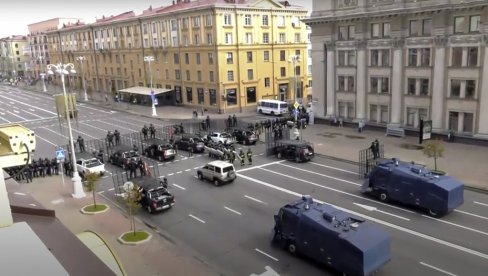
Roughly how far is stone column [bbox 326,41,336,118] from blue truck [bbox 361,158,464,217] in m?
27.0

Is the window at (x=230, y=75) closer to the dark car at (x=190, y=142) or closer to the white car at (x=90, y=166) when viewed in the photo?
the dark car at (x=190, y=142)

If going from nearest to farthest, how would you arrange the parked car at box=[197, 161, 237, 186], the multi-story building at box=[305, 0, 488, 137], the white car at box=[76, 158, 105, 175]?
the parked car at box=[197, 161, 237, 186]
the white car at box=[76, 158, 105, 175]
the multi-story building at box=[305, 0, 488, 137]

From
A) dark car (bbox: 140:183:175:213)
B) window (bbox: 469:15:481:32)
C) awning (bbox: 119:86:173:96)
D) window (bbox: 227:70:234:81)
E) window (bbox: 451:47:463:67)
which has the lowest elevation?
dark car (bbox: 140:183:175:213)

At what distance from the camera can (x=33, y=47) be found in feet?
451

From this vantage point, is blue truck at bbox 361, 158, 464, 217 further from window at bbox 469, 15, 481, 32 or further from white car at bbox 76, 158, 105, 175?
window at bbox 469, 15, 481, 32

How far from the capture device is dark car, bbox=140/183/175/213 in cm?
2481

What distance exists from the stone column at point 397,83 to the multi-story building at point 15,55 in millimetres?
149474

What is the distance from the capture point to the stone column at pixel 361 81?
47344mm

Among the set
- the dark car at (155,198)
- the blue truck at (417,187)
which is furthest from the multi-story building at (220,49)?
the dark car at (155,198)

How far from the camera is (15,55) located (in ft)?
528

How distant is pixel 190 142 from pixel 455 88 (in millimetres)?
25702

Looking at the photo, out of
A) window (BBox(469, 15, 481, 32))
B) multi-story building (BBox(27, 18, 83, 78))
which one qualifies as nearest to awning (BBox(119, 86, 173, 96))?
window (BBox(469, 15, 481, 32))

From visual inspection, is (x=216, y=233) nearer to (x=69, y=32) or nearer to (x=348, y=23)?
(x=348, y=23)

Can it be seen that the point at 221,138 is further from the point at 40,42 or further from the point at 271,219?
the point at 40,42
